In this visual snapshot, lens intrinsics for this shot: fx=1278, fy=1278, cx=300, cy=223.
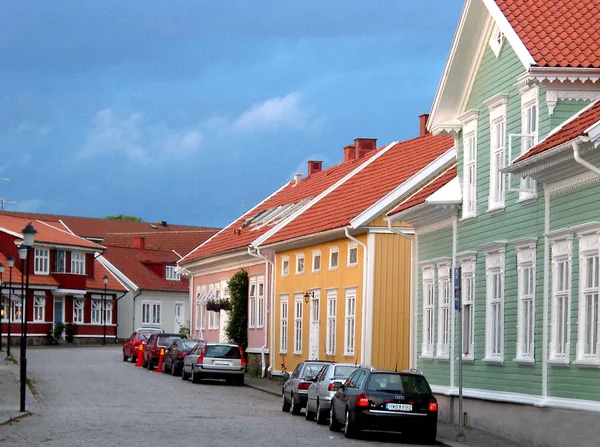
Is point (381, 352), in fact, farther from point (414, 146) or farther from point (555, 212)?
point (555, 212)

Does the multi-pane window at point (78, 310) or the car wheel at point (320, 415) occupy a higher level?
the multi-pane window at point (78, 310)

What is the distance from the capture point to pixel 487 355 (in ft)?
85.6

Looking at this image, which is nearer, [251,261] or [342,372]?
[342,372]

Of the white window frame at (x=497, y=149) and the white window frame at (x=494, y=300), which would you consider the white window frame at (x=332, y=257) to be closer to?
the white window frame at (x=494, y=300)

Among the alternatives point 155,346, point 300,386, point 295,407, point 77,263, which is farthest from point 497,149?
point 77,263

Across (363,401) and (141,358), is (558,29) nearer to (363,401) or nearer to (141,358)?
(363,401)

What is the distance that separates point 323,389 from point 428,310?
4.55m

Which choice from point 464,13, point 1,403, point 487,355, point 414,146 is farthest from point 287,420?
point 414,146

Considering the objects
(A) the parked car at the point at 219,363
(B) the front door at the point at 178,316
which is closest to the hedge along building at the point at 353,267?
(A) the parked car at the point at 219,363

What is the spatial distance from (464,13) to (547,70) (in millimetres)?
4192

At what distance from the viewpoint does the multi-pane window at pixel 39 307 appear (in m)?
78.8

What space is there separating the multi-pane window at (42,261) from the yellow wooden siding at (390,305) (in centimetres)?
4459

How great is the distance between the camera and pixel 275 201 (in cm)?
5872

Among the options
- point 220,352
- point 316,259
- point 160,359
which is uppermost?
point 316,259
